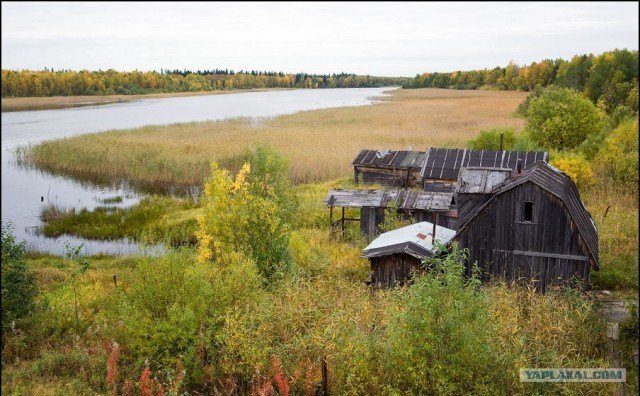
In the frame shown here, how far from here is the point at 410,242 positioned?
16.2 m

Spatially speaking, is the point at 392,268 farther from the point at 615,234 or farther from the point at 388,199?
the point at 615,234

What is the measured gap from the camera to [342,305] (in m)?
12.5

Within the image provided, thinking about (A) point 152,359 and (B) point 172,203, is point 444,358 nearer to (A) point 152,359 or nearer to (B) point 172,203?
(A) point 152,359

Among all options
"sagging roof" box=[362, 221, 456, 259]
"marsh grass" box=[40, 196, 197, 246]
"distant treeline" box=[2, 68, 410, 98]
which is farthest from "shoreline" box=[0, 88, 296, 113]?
"sagging roof" box=[362, 221, 456, 259]

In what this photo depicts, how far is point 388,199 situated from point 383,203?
1.20 feet

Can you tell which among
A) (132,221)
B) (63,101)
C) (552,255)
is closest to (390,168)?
(132,221)

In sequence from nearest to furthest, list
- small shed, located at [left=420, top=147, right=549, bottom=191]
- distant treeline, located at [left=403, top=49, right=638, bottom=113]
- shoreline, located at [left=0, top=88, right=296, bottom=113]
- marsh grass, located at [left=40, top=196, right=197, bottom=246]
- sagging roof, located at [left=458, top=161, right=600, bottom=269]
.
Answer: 1. sagging roof, located at [left=458, top=161, right=600, bottom=269]
2. marsh grass, located at [left=40, top=196, right=197, bottom=246]
3. small shed, located at [left=420, top=147, right=549, bottom=191]
4. distant treeline, located at [left=403, top=49, right=638, bottom=113]
5. shoreline, located at [left=0, top=88, right=296, bottom=113]

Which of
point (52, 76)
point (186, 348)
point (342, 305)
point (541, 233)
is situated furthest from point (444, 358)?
point (52, 76)

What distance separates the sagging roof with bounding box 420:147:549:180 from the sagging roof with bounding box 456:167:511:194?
8.47 meters

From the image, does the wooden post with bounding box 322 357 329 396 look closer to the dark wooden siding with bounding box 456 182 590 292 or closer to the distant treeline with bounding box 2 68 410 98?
the dark wooden siding with bounding box 456 182 590 292

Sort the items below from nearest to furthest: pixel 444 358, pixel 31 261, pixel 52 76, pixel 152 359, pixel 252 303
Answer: pixel 444 358 < pixel 152 359 < pixel 252 303 < pixel 31 261 < pixel 52 76

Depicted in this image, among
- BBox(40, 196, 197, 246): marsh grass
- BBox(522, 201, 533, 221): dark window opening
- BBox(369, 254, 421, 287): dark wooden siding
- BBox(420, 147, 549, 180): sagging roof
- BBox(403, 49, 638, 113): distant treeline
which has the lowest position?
BBox(40, 196, 197, 246): marsh grass

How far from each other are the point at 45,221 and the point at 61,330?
15.7 metres

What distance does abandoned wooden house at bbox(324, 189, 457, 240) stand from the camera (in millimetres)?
21328
